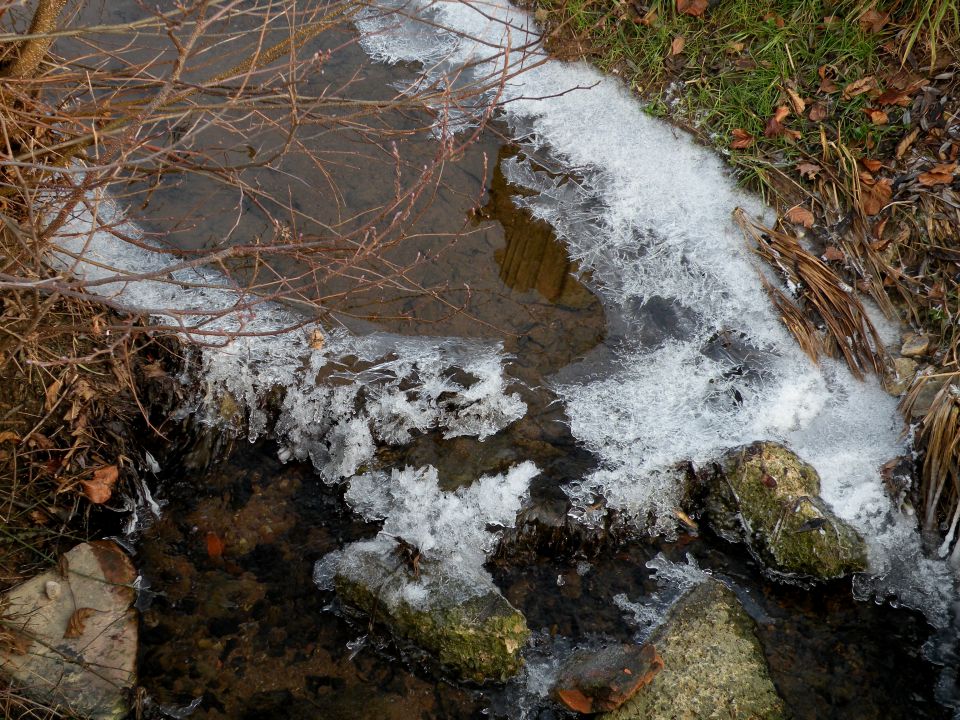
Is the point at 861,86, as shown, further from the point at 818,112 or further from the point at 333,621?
the point at 333,621

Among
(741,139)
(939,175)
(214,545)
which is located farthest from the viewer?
(741,139)

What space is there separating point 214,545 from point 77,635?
26.8 inches

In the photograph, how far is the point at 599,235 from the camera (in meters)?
5.01

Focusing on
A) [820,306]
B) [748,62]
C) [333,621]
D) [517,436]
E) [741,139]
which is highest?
[748,62]

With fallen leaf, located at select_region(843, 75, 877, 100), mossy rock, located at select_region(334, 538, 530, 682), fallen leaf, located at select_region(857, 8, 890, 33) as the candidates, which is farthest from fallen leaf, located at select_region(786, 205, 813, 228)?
mossy rock, located at select_region(334, 538, 530, 682)

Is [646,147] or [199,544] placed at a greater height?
[646,147]

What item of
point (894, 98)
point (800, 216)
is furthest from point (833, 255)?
point (894, 98)

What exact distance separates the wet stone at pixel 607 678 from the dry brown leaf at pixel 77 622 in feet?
6.89

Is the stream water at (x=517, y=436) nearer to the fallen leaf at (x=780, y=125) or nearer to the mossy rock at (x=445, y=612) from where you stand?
the mossy rock at (x=445, y=612)

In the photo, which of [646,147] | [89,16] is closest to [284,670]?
[646,147]

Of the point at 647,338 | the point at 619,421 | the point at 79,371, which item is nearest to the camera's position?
the point at 79,371

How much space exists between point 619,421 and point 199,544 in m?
2.29

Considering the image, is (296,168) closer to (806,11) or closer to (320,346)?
(320,346)

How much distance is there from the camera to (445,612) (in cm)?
345
